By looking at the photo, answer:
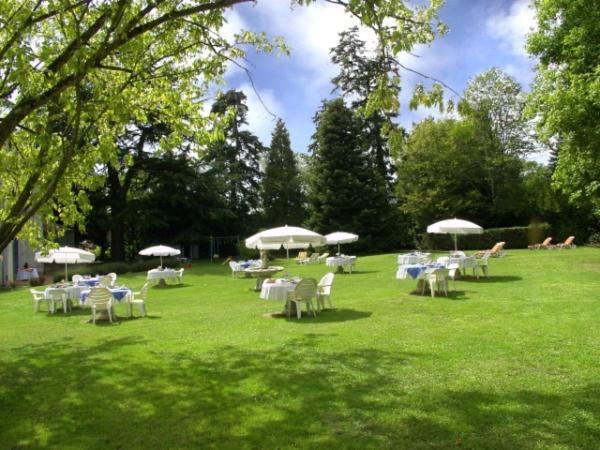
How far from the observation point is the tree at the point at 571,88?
65.6ft

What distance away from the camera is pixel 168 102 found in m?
8.67

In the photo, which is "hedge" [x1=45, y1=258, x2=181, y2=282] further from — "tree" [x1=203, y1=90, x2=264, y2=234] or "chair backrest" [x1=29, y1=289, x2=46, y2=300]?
"tree" [x1=203, y1=90, x2=264, y2=234]

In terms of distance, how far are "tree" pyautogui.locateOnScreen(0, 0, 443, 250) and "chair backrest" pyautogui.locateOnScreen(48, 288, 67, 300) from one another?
7256 mm

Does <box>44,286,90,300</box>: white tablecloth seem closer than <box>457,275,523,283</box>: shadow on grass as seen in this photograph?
Yes

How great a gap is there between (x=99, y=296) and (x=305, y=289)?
5.00 m

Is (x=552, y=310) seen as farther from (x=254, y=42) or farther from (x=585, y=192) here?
(x=585, y=192)

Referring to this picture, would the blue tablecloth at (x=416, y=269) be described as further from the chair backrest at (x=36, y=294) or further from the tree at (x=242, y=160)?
the tree at (x=242, y=160)

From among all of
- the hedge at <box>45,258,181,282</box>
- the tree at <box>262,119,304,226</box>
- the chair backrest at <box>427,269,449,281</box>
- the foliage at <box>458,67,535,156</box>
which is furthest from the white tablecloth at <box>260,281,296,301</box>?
the tree at <box>262,119,304,226</box>

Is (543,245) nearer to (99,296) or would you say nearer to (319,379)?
(99,296)

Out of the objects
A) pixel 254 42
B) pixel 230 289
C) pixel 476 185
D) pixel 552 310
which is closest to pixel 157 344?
pixel 254 42

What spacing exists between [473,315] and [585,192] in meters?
15.3

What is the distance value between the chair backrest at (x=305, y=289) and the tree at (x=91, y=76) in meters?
4.91

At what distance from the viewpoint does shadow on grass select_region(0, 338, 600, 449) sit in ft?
15.8

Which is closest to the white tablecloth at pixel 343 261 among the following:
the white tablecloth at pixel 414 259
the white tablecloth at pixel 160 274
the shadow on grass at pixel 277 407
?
the white tablecloth at pixel 414 259
